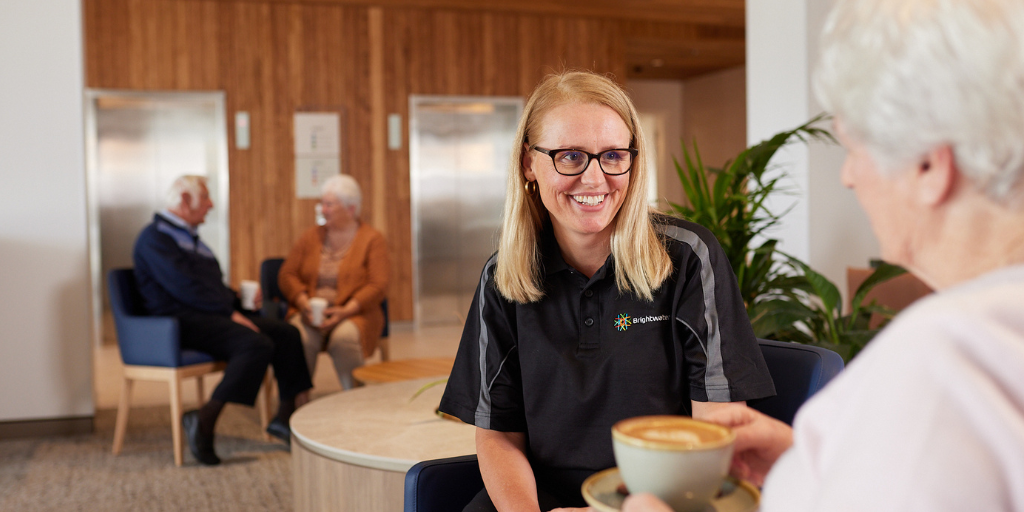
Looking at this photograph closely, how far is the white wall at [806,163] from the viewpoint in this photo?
13.6 feet

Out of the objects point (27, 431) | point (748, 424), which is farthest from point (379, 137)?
point (748, 424)

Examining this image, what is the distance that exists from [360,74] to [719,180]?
233 inches

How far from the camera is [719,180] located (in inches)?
112

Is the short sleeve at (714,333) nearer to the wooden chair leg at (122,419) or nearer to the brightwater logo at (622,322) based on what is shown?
the brightwater logo at (622,322)

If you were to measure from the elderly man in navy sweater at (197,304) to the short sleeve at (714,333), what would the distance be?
3132 millimetres

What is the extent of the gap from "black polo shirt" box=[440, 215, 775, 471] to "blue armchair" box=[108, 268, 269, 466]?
9.37 feet

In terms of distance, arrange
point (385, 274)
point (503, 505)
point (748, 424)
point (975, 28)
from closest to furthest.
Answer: point (975, 28) < point (748, 424) < point (503, 505) < point (385, 274)

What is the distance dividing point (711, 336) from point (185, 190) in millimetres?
3604

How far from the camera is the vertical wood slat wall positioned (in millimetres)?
7625

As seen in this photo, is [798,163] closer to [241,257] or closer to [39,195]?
[39,195]

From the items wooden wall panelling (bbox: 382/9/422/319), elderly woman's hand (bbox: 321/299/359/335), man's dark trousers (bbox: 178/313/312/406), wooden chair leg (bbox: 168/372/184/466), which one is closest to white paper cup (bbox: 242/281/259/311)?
man's dark trousers (bbox: 178/313/312/406)

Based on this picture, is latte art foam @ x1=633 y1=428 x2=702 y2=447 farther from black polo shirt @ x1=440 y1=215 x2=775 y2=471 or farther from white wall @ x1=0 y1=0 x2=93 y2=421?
white wall @ x1=0 y1=0 x2=93 y2=421

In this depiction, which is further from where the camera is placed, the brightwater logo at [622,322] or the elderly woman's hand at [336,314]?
the elderly woman's hand at [336,314]

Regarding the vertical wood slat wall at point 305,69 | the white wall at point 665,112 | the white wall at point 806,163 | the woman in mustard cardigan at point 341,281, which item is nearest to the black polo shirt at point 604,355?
the white wall at point 806,163
